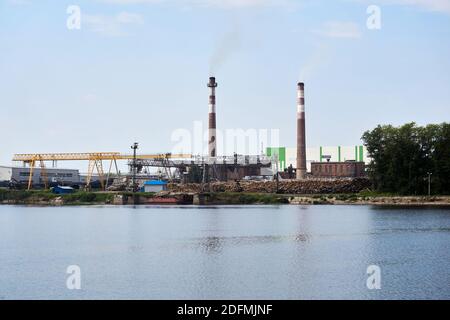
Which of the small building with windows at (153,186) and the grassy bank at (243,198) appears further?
the small building with windows at (153,186)

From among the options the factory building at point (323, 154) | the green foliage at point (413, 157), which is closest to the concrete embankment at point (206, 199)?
the green foliage at point (413, 157)

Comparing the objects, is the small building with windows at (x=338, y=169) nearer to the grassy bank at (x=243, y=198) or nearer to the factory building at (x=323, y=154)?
the factory building at (x=323, y=154)

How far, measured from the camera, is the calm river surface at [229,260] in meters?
26.3

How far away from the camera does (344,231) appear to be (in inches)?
1927

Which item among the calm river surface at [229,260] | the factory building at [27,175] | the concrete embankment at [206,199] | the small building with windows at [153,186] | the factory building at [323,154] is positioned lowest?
the calm river surface at [229,260]

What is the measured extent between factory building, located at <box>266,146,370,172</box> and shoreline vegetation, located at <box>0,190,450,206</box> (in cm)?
2248

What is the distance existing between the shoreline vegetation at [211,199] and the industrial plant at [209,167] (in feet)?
14.3

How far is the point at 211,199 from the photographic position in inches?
4035

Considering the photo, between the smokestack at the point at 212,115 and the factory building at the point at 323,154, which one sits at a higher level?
the smokestack at the point at 212,115

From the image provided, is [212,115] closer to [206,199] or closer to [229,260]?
[206,199]

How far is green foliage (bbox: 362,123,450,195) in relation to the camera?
87062 millimetres

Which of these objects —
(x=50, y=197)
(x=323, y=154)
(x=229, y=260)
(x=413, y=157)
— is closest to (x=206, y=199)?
(x=50, y=197)
